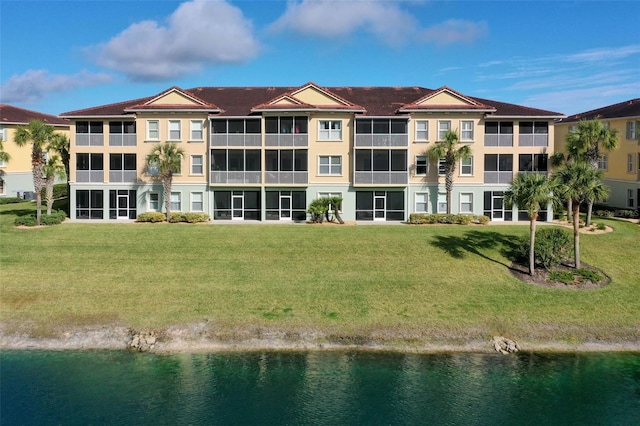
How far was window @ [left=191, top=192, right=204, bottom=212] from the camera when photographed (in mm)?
44875

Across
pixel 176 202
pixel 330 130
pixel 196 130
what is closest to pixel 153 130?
pixel 196 130

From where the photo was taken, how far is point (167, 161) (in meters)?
42.1

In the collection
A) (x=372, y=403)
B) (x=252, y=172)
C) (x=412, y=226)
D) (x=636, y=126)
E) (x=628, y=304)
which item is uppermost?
(x=636, y=126)

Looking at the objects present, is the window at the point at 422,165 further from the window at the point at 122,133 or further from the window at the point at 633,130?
the window at the point at 122,133

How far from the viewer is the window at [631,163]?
48931mm

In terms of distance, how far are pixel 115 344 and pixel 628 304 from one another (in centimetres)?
2603

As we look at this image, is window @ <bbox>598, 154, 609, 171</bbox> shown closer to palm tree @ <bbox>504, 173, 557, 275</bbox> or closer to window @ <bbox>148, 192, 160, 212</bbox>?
palm tree @ <bbox>504, 173, 557, 275</bbox>

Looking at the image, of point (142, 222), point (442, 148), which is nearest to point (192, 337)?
point (142, 222)

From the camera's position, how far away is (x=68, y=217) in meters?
45.7

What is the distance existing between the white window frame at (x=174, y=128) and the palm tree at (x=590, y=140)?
100ft

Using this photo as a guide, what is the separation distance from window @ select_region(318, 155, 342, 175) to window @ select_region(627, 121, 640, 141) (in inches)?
1062

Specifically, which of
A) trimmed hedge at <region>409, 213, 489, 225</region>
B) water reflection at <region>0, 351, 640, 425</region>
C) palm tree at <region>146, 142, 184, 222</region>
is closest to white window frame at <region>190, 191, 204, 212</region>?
palm tree at <region>146, 142, 184, 222</region>

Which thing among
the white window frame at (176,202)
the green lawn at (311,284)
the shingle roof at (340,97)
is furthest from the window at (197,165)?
the green lawn at (311,284)

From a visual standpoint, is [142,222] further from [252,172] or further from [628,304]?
→ [628,304]
